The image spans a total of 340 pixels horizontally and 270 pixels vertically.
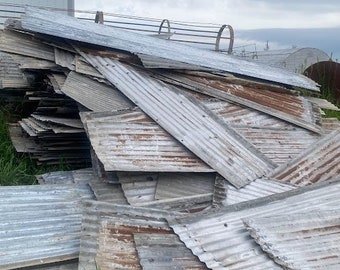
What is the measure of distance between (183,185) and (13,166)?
1809mm

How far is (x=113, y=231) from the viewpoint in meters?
2.92

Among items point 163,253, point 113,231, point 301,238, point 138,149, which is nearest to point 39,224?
point 113,231

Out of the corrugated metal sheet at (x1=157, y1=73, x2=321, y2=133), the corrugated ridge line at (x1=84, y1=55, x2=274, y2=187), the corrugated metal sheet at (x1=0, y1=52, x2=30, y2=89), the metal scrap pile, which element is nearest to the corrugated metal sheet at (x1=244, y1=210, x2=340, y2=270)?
the metal scrap pile

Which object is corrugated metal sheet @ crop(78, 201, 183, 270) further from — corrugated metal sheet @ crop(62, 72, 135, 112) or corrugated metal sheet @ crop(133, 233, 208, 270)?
corrugated metal sheet @ crop(62, 72, 135, 112)

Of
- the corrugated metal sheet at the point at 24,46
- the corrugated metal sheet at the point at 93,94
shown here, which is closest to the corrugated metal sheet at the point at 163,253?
the corrugated metal sheet at the point at 93,94

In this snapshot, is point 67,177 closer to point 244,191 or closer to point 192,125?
point 192,125

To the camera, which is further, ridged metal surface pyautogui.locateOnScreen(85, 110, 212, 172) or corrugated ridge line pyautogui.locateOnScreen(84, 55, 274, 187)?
corrugated ridge line pyautogui.locateOnScreen(84, 55, 274, 187)

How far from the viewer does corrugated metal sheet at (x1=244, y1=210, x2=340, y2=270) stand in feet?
8.68

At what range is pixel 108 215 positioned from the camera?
3.02 meters

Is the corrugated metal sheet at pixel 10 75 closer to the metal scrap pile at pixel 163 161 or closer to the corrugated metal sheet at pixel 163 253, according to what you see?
the metal scrap pile at pixel 163 161

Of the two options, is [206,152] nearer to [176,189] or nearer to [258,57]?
[176,189]

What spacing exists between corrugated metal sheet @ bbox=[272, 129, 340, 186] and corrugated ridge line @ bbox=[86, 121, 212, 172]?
53 centimetres

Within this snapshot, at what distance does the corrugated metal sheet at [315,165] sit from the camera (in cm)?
367

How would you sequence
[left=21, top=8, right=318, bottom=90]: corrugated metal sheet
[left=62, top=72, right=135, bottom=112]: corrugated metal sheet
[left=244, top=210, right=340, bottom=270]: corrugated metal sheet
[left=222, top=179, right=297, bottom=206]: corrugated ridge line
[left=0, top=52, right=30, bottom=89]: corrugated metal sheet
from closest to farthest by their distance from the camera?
1. [left=244, top=210, right=340, bottom=270]: corrugated metal sheet
2. [left=222, top=179, right=297, bottom=206]: corrugated ridge line
3. [left=62, top=72, right=135, bottom=112]: corrugated metal sheet
4. [left=21, top=8, right=318, bottom=90]: corrugated metal sheet
5. [left=0, top=52, right=30, bottom=89]: corrugated metal sheet
